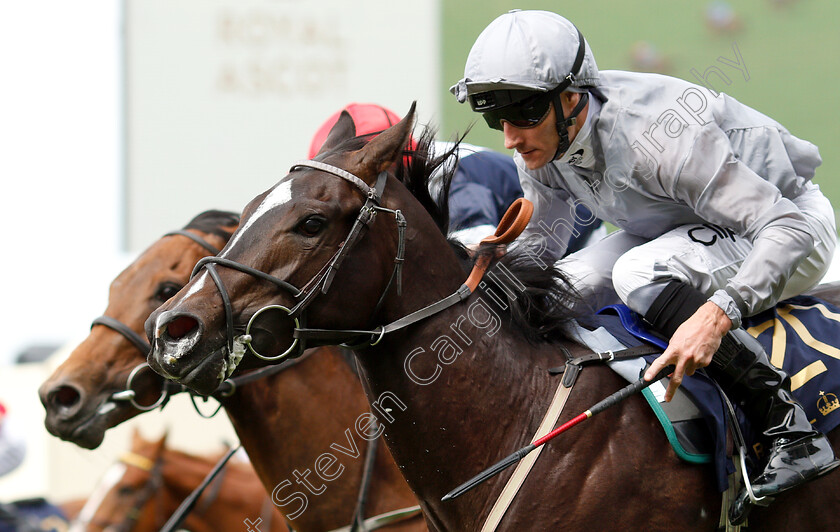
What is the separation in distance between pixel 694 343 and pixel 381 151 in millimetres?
936

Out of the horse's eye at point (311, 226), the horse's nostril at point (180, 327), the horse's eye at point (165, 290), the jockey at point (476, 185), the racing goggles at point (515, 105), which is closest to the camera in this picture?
the horse's nostril at point (180, 327)

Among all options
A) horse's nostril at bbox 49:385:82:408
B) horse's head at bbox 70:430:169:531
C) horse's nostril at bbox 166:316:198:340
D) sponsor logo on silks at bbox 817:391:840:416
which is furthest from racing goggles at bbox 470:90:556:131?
horse's head at bbox 70:430:169:531

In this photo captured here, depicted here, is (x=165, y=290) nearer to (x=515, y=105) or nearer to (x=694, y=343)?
(x=515, y=105)

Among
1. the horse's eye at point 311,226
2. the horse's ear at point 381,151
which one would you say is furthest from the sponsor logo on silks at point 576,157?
the horse's eye at point 311,226

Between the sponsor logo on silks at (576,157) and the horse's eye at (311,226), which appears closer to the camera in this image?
the horse's eye at (311,226)

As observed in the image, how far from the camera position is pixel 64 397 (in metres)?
3.39

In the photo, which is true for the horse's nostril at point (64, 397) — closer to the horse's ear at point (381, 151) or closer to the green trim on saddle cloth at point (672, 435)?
the horse's ear at point (381, 151)

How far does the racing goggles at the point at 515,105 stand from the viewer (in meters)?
2.43

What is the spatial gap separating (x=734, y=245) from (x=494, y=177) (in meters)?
2.04

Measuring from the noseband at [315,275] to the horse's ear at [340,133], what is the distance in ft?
0.84

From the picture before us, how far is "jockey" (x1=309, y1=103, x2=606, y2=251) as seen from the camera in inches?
156

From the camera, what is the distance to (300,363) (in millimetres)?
3557

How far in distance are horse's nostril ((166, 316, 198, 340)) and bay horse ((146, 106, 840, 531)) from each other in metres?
0.05

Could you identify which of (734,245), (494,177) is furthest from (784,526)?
(494,177)
